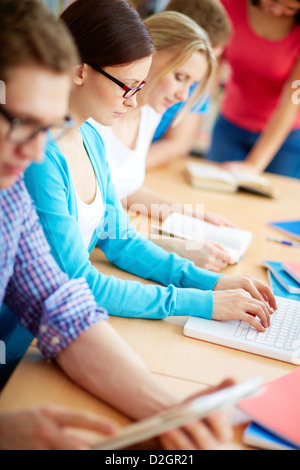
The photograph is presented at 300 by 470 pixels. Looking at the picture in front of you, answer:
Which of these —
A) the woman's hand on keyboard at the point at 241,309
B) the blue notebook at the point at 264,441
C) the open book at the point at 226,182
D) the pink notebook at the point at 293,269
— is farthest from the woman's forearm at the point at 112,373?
the open book at the point at 226,182

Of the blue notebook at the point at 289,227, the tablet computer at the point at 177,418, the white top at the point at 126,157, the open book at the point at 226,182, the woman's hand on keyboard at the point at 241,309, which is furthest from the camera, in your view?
the open book at the point at 226,182

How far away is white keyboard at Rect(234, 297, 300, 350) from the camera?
1.05 meters

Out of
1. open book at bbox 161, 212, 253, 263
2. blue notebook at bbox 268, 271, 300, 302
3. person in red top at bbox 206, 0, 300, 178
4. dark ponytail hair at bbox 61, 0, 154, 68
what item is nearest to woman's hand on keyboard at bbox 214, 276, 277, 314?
blue notebook at bbox 268, 271, 300, 302

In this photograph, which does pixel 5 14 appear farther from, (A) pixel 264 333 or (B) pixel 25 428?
(A) pixel 264 333

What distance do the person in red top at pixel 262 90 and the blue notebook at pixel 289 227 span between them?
551 mm

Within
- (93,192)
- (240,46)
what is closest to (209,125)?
(240,46)

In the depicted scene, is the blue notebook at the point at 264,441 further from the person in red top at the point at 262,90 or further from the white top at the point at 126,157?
the person in red top at the point at 262,90

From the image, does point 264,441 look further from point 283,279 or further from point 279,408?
point 283,279

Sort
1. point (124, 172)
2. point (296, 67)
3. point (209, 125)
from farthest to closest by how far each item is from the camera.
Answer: point (209, 125) < point (296, 67) < point (124, 172)

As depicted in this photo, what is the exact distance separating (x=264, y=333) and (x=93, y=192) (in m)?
0.54

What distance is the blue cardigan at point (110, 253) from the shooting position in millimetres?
983

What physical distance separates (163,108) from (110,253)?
2.09 ft

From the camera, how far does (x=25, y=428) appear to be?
0.70m

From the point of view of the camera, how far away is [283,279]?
4.50ft
